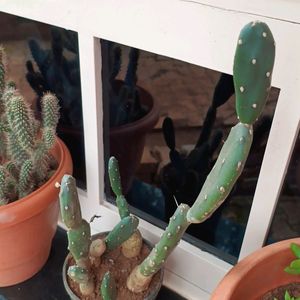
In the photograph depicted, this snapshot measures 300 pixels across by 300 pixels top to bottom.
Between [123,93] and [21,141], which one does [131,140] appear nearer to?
[123,93]

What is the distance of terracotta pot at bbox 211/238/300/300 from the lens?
688 mm

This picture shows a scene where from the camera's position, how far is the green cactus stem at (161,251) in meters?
0.68

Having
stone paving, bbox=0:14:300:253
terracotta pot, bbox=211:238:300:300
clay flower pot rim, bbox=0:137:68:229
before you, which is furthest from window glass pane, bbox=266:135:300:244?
clay flower pot rim, bbox=0:137:68:229

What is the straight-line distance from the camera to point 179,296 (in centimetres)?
101

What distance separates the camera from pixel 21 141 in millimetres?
827

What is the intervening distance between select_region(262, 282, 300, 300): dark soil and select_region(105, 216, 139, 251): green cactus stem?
0.26m

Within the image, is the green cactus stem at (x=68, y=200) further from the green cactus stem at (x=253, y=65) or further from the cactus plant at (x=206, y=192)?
the green cactus stem at (x=253, y=65)

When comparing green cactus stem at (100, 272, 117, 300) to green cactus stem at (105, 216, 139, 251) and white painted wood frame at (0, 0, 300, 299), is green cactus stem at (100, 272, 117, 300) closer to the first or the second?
green cactus stem at (105, 216, 139, 251)

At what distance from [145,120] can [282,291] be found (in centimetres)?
44

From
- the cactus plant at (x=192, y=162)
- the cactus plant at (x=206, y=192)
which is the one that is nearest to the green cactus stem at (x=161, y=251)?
the cactus plant at (x=206, y=192)

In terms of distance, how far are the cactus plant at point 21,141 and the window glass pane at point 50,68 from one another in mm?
117

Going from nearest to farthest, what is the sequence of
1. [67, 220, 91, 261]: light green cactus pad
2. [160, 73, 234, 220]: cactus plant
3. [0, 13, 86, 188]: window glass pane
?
1. [67, 220, 91, 261]: light green cactus pad
2. [160, 73, 234, 220]: cactus plant
3. [0, 13, 86, 188]: window glass pane

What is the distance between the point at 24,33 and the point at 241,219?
2.08 feet

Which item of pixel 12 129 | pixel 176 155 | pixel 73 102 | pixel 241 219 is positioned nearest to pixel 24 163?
pixel 12 129
